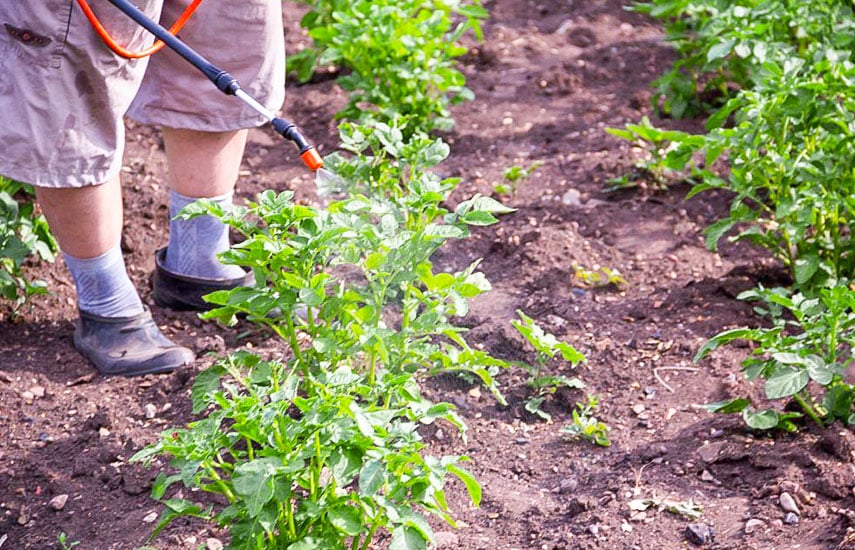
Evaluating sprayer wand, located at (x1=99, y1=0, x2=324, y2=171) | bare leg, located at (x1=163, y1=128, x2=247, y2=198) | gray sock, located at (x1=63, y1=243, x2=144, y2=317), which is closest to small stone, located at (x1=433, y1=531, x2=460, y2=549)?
sprayer wand, located at (x1=99, y1=0, x2=324, y2=171)

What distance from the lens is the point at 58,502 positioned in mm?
2740

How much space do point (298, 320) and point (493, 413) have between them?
23.5 inches

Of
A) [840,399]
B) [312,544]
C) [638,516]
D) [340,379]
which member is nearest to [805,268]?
[840,399]

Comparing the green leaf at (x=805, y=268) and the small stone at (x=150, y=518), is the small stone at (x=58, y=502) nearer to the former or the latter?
the small stone at (x=150, y=518)

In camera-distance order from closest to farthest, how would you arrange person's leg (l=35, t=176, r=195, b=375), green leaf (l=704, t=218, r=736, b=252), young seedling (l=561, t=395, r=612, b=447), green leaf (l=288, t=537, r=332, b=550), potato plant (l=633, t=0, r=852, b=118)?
green leaf (l=288, t=537, r=332, b=550) < young seedling (l=561, t=395, r=612, b=447) < person's leg (l=35, t=176, r=195, b=375) < green leaf (l=704, t=218, r=736, b=252) < potato plant (l=633, t=0, r=852, b=118)

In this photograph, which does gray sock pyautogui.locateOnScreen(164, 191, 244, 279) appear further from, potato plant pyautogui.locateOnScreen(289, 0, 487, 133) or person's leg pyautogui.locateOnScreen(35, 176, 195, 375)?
potato plant pyautogui.locateOnScreen(289, 0, 487, 133)

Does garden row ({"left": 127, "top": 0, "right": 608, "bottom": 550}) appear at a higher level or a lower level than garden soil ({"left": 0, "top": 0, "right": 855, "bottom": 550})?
higher

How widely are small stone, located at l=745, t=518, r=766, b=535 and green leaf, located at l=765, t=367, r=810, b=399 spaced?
28 cm

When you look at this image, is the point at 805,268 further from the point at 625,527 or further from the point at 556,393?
the point at 625,527

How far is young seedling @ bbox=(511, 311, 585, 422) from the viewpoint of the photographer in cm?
305


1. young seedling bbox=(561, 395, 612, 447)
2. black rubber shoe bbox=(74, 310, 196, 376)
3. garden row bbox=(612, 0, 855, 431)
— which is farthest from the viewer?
black rubber shoe bbox=(74, 310, 196, 376)

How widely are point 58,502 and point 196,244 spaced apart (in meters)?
0.98

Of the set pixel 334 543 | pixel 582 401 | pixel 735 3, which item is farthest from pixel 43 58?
Answer: pixel 735 3

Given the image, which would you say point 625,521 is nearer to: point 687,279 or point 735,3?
point 687,279
